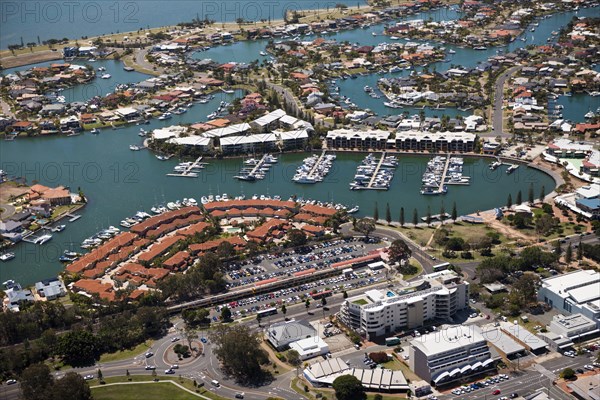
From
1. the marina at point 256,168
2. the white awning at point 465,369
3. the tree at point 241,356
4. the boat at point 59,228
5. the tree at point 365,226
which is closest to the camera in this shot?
the white awning at point 465,369

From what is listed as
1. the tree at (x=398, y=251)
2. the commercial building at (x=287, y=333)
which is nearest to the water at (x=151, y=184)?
the tree at (x=398, y=251)

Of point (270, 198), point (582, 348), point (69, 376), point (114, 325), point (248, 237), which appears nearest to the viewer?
point (69, 376)

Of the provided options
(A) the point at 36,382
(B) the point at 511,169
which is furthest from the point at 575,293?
(A) the point at 36,382

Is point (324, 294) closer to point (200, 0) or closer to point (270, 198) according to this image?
point (270, 198)

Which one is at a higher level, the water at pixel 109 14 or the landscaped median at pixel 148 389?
the water at pixel 109 14

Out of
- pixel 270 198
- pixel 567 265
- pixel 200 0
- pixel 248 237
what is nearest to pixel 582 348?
pixel 567 265

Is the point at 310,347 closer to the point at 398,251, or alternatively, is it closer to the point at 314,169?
the point at 398,251

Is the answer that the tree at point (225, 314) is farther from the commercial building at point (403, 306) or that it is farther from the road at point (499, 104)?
the road at point (499, 104)
